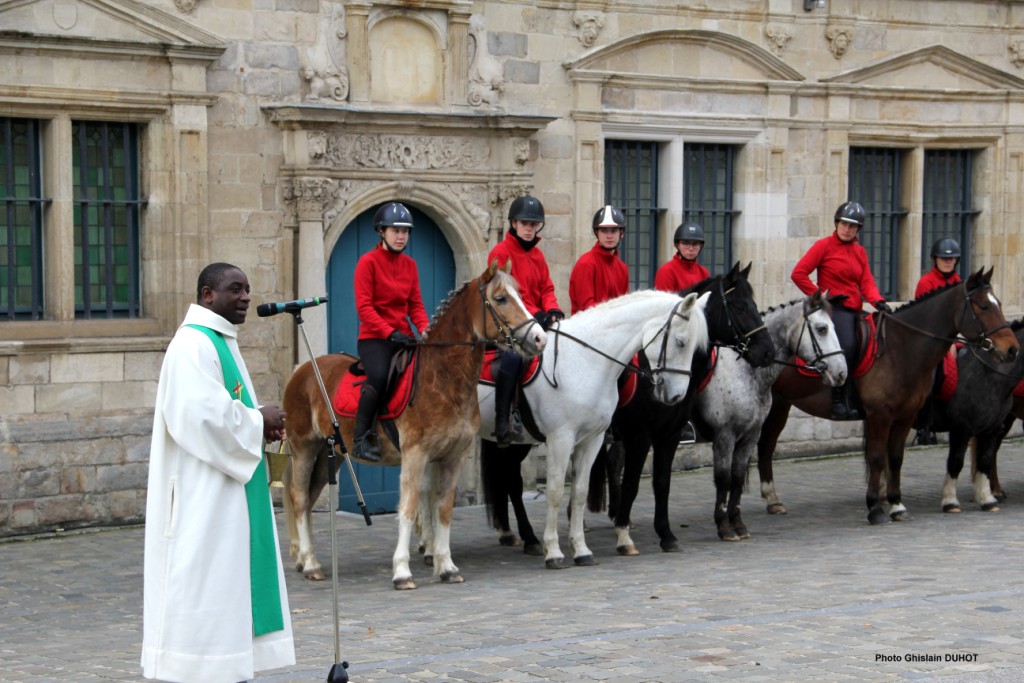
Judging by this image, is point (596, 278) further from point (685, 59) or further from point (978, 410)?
point (685, 59)

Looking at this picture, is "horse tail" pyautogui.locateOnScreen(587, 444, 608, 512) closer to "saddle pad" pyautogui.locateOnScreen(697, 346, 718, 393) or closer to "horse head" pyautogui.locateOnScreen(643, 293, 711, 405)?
"saddle pad" pyautogui.locateOnScreen(697, 346, 718, 393)

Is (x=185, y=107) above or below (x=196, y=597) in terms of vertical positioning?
above

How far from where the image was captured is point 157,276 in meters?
13.4

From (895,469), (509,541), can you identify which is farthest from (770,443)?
(509,541)

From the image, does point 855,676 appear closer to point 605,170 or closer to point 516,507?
point 516,507

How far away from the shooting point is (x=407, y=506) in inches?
418

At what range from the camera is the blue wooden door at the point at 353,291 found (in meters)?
14.4

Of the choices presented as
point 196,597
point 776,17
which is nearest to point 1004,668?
point 196,597

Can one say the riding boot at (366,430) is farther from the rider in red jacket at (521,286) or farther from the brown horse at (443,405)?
the rider in red jacket at (521,286)

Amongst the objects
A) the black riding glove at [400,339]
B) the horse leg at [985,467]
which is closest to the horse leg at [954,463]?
the horse leg at [985,467]

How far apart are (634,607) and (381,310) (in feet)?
9.12

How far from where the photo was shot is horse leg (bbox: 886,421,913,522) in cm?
1344

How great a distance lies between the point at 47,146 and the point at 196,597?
775 centimetres

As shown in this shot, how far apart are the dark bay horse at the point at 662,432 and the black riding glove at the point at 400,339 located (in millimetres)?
1546
